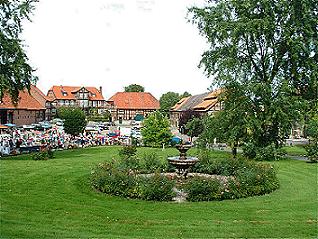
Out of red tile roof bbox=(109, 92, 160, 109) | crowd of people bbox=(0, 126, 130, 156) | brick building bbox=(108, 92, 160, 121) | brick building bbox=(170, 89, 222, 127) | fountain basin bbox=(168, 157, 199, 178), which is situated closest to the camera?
fountain basin bbox=(168, 157, 199, 178)

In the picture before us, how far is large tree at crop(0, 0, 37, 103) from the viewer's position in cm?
2764

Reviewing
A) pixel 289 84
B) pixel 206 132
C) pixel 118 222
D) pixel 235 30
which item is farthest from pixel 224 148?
pixel 118 222

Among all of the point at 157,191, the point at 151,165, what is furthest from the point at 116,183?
the point at 151,165

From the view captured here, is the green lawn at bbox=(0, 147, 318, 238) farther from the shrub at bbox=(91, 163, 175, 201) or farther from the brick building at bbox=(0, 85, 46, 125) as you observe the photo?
the brick building at bbox=(0, 85, 46, 125)

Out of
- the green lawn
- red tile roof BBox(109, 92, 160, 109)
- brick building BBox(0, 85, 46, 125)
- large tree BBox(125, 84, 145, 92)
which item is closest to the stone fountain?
the green lawn

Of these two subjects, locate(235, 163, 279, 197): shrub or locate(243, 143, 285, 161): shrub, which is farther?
locate(243, 143, 285, 161): shrub

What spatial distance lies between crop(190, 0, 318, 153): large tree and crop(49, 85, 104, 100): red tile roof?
7096cm

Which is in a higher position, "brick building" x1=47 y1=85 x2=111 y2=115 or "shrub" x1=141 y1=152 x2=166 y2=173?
"brick building" x1=47 y1=85 x2=111 y2=115

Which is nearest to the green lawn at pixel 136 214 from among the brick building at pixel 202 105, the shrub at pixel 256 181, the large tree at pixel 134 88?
the shrub at pixel 256 181

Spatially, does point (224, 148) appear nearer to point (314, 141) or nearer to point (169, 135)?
point (169, 135)

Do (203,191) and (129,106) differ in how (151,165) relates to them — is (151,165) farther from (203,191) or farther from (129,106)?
(129,106)

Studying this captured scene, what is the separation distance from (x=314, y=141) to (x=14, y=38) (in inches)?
889

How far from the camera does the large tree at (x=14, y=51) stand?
2764cm

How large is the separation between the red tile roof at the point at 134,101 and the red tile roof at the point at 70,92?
13.8 feet
